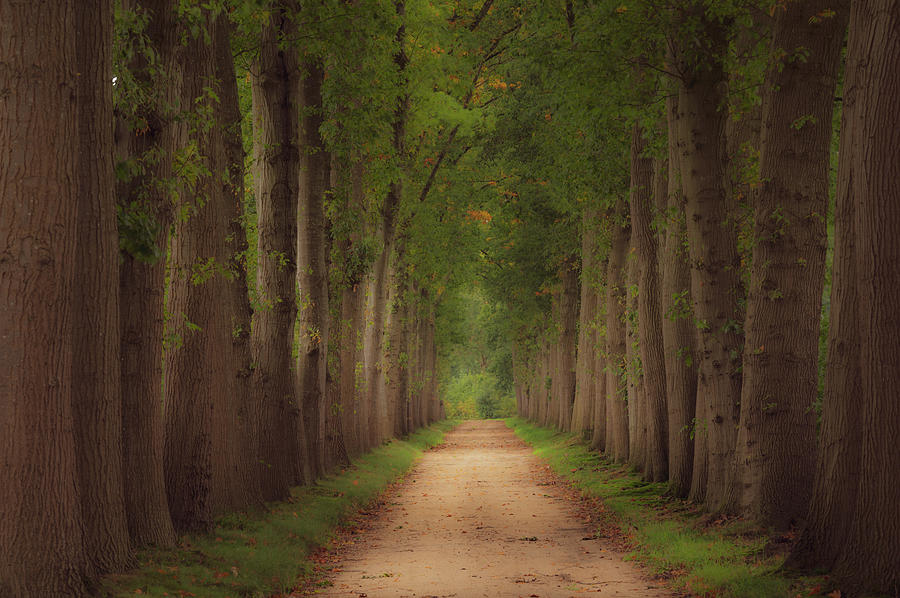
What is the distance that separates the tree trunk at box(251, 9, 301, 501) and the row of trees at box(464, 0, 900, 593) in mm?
4487

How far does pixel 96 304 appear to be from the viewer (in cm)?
850

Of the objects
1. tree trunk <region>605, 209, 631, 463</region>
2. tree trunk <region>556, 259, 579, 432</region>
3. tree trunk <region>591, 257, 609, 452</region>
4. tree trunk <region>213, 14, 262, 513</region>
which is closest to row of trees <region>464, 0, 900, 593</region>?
tree trunk <region>605, 209, 631, 463</region>

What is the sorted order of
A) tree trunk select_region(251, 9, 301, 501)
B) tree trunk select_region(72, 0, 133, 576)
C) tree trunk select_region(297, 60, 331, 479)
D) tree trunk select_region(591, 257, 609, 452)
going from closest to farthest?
1. tree trunk select_region(72, 0, 133, 576)
2. tree trunk select_region(251, 9, 301, 501)
3. tree trunk select_region(297, 60, 331, 479)
4. tree trunk select_region(591, 257, 609, 452)

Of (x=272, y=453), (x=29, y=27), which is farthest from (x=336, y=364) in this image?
(x=29, y=27)

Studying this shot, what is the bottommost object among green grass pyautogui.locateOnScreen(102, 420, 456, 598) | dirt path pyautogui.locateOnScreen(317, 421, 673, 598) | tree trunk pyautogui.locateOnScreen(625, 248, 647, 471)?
dirt path pyautogui.locateOnScreen(317, 421, 673, 598)

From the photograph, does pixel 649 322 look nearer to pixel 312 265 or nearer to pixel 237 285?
pixel 312 265

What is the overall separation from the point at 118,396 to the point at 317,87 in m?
11.0

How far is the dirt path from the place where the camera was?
10148 millimetres

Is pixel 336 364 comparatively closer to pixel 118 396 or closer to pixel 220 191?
pixel 220 191

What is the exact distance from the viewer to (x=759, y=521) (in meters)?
11.9

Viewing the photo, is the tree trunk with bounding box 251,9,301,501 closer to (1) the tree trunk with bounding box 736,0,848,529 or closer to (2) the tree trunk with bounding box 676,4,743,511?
(2) the tree trunk with bounding box 676,4,743,511

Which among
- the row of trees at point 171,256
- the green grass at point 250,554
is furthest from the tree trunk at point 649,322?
the green grass at point 250,554

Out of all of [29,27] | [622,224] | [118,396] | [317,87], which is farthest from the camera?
[622,224]

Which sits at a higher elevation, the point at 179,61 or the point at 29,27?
the point at 179,61
